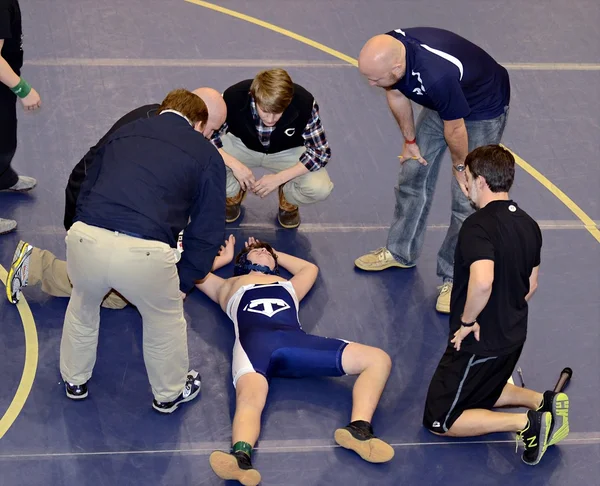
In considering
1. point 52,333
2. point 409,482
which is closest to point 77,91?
point 52,333

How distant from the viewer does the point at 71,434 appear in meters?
5.97

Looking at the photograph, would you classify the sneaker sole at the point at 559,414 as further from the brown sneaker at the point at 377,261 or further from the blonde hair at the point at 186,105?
the blonde hair at the point at 186,105

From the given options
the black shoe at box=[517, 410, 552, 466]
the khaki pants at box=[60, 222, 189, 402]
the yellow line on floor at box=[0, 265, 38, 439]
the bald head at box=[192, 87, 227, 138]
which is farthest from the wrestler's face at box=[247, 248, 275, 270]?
the black shoe at box=[517, 410, 552, 466]

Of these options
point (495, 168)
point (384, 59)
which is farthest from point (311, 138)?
point (495, 168)

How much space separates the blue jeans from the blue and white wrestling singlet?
128 cm

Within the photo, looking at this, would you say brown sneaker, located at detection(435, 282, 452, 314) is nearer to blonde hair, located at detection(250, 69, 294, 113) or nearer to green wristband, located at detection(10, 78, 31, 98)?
blonde hair, located at detection(250, 69, 294, 113)

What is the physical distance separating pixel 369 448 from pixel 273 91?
8.38 feet

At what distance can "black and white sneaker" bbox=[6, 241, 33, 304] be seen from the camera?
6.65m

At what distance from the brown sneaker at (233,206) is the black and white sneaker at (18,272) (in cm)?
170

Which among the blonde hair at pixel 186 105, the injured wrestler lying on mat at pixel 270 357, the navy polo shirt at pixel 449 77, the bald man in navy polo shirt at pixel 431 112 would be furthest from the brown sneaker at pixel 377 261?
the blonde hair at pixel 186 105

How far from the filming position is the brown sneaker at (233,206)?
7734 mm

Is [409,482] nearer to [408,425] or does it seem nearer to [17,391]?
[408,425]

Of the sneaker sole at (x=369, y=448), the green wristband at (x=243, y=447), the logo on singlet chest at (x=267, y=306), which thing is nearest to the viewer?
the green wristband at (x=243, y=447)

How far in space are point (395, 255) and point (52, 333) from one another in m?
2.67
